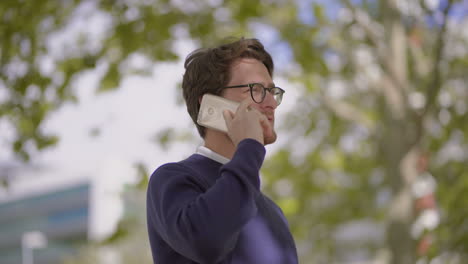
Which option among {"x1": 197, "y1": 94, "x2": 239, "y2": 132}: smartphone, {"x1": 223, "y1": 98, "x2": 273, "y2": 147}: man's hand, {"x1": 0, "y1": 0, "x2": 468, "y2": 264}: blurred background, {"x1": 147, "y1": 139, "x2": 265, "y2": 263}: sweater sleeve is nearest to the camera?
{"x1": 147, "y1": 139, "x2": 265, "y2": 263}: sweater sleeve

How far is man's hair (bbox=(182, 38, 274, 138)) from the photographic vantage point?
1.77m

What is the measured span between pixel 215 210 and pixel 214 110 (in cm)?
39

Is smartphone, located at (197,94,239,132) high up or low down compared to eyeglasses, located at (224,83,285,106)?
down

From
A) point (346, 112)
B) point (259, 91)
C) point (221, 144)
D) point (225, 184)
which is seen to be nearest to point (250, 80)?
point (259, 91)

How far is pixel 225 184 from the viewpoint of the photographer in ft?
4.75

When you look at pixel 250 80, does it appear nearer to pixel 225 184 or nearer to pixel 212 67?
pixel 212 67

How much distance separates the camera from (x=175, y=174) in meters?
1.61

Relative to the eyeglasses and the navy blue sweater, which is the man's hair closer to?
the eyeglasses

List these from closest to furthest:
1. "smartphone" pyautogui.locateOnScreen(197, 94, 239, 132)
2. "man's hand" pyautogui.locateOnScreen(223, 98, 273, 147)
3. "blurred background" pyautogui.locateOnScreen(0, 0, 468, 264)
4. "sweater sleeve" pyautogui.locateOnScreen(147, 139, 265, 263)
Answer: "sweater sleeve" pyautogui.locateOnScreen(147, 139, 265, 263) < "man's hand" pyautogui.locateOnScreen(223, 98, 273, 147) < "smartphone" pyautogui.locateOnScreen(197, 94, 239, 132) < "blurred background" pyautogui.locateOnScreen(0, 0, 468, 264)

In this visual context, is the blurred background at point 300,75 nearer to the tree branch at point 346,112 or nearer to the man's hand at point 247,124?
the tree branch at point 346,112

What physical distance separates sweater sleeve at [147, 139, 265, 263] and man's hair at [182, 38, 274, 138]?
31 centimetres

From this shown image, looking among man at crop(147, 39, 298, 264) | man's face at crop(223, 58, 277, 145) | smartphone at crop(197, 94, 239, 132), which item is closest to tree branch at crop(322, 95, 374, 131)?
man at crop(147, 39, 298, 264)

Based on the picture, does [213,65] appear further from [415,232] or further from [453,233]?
[415,232]

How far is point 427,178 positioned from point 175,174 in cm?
504
